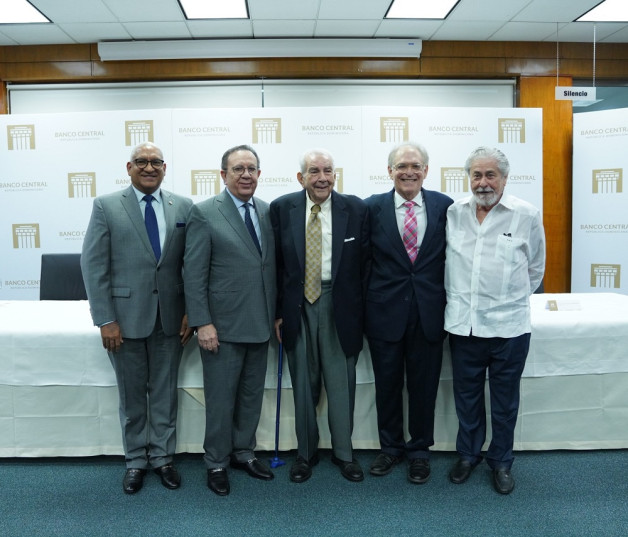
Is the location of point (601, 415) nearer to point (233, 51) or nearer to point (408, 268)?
point (408, 268)

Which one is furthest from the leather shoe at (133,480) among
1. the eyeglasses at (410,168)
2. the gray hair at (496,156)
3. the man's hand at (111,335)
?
the gray hair at (496,156)

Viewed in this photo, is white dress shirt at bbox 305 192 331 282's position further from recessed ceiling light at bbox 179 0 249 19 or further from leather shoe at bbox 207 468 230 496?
recessed ceiling light at bbox 179 0 249 19

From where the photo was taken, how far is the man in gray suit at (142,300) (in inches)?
79.4

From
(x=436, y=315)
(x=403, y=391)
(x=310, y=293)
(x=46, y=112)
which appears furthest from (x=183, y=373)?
(x=46, y=112)

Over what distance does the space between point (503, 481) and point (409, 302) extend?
874mm

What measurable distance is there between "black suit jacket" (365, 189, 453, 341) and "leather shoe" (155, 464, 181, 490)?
1.08 m

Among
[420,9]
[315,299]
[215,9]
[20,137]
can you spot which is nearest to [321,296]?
[315,299]

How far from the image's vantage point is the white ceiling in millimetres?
4250

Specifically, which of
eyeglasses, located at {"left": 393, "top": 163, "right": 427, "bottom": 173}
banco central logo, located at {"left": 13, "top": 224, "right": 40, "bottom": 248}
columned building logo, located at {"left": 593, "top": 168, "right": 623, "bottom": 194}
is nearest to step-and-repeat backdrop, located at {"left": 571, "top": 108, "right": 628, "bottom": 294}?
columned building logo, located at {"left": 593, "top": 168, "right": 623, "bottom": 194}

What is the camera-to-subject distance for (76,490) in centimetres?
211

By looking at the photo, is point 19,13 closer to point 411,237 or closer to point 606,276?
point 411,237

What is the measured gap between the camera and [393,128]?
4777 millimetres

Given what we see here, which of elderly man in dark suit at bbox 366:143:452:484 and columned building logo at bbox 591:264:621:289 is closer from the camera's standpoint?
elderly man in dark suit at bbox 366:143:452:484

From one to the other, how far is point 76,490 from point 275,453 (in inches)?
35.6
